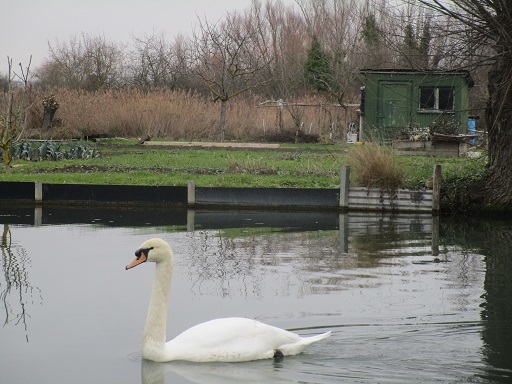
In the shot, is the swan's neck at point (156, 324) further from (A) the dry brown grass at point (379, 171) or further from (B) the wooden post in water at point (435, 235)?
(A) the dry brown grass at point (379, 171)

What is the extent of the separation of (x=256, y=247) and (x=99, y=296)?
4.79m

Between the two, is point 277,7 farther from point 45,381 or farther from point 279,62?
point 45,381

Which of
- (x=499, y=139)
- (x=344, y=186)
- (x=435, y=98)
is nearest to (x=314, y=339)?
(x=344, y=186)

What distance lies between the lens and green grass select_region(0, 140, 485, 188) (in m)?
23.8

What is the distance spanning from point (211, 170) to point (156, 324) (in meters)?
18.0

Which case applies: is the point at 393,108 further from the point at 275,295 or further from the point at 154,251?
the point at 154,251

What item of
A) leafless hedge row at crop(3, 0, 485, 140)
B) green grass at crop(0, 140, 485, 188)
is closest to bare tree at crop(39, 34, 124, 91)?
leafless hedge row at crop(3, 0, 485, 140)

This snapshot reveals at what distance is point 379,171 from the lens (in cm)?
2189

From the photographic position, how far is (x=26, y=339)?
377 inches

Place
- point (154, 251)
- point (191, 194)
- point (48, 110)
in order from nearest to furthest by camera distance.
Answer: point (154, 251)
point (191, 194)
point (48, 110)

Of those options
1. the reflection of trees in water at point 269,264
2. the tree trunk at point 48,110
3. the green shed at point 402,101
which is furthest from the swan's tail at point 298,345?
the tree trunk at point 48,110

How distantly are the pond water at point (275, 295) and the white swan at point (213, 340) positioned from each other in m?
0.10

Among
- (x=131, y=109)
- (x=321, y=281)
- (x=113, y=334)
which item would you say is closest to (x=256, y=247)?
(x=321, y=281)

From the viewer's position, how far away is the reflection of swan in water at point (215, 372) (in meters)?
8.17
